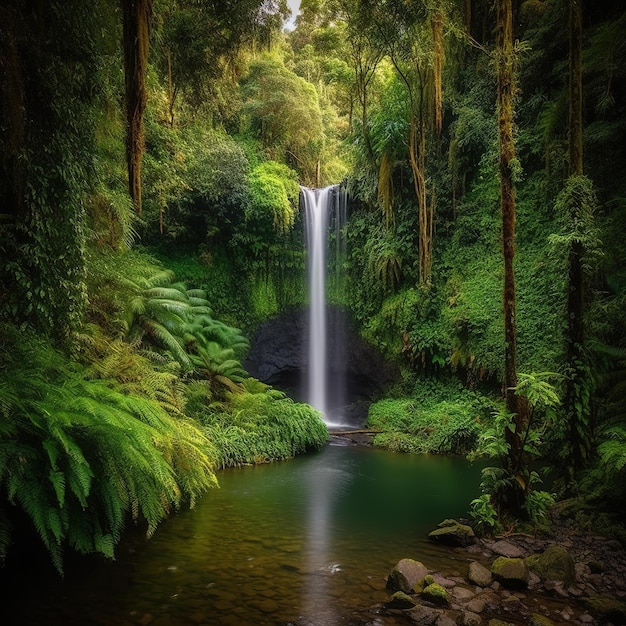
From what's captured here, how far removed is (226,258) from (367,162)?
5.49 meters

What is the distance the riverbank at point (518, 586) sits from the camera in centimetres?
356

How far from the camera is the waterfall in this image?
50.1 feet

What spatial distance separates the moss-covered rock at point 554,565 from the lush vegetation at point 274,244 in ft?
2.79

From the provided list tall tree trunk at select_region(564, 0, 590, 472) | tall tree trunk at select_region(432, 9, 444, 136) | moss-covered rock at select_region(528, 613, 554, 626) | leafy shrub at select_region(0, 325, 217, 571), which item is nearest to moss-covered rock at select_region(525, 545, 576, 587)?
moss-covered rock at select_region(528, 613, 554, 626)

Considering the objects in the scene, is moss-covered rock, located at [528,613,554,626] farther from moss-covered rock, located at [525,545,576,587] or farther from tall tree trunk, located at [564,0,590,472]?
tall tree trunk, located at [564,0,590,472]

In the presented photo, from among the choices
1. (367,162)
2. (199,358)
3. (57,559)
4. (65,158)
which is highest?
(367,162)

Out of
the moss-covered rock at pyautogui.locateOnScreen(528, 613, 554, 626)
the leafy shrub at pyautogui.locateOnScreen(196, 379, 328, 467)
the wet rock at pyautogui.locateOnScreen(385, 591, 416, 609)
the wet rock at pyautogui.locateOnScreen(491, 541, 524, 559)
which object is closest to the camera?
the moss-covered rock at pyautogui.locateOnScreen(528, 613, 554, 626)

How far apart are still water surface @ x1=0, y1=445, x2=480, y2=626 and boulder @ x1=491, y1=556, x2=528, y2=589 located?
0.37 m

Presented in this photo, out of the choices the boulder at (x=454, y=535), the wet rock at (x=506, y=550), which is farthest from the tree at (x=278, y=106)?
the wet rock at (x=506, y=550)

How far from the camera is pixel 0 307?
473cm

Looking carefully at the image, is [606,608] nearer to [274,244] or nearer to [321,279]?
[321,279]

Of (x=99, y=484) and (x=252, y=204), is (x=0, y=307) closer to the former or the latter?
(x=99, y=484)

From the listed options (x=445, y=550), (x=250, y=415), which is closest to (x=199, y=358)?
(x=250, y=415)

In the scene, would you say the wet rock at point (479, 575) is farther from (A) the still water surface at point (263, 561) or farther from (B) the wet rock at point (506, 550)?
(B) the wet rock at point (506, 550)
